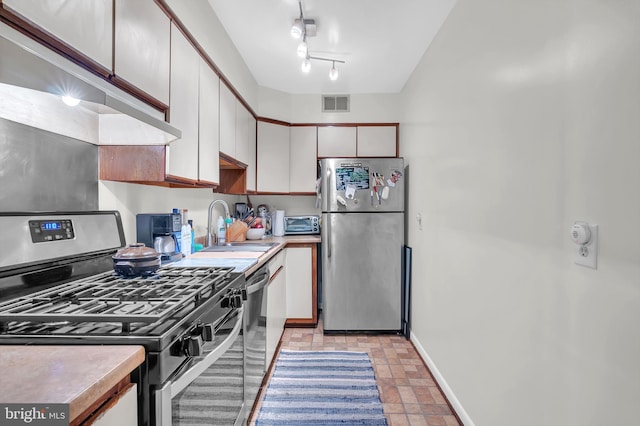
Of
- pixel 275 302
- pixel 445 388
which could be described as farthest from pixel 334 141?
pixel 445 388

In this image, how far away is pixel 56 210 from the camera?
47.1 inches

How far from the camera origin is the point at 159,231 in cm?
166

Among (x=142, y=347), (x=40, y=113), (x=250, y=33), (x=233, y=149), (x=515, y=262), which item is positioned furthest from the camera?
(x=233, y=149)

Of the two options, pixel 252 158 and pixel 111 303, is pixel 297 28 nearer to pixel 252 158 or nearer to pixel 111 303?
pixel 252 158

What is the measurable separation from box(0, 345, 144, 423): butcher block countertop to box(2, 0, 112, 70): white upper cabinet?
799 mm

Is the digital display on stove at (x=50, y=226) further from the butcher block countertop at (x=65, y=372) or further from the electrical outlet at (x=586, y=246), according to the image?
the electrical outlet at (x=586, y=246)

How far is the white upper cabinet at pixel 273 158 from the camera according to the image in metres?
3.27

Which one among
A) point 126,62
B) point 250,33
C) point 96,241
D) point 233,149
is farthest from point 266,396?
point 250,33

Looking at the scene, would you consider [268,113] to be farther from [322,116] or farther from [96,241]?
[96,241]

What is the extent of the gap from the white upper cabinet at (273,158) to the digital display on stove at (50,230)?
83.2 inches

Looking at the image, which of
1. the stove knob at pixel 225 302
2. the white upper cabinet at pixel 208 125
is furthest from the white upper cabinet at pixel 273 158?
the stove knob at pixel 225 302

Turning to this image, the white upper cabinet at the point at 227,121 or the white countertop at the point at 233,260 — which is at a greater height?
the white upper cabinet at the point at 227,121

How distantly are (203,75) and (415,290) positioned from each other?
7.66 ft

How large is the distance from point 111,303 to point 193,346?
290 mm
